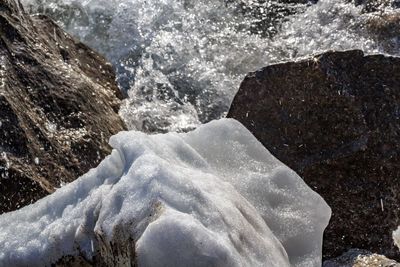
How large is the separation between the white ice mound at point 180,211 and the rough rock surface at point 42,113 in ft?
3.08

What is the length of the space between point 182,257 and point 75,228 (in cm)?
47

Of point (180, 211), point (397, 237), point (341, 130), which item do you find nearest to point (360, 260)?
point (397, 237)

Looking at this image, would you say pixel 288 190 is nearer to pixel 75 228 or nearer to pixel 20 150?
pixel 75 228

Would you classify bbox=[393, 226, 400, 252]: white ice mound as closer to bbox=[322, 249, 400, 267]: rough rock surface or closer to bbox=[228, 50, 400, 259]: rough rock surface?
bbox=[228, 50, 400, 259]: rough rock surface

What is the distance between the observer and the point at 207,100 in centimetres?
556

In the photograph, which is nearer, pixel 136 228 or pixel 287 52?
pixel 136 228

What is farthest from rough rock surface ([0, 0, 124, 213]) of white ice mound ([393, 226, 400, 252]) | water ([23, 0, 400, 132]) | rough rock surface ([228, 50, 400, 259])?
white ice mound ([393, 226, 400, 252])

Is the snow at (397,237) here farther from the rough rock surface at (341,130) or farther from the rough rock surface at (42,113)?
the rough rock surface at (42,113)

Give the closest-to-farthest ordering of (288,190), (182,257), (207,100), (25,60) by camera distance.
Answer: (182,257)
(288,190)
(25,60)
(207,100)

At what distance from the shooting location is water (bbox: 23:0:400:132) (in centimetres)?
550

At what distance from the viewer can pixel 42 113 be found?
3973 mm

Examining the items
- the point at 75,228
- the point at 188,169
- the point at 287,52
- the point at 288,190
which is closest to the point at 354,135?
the point at 288,190

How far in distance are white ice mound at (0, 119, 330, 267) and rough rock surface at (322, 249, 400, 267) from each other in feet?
1.27

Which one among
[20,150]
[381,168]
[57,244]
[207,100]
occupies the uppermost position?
[57,244]
